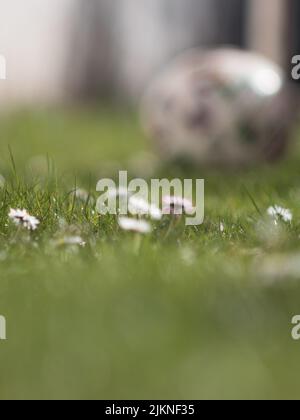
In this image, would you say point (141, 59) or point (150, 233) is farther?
point (141, 59)

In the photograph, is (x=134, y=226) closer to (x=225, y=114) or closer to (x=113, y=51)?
(x=225, y=114)

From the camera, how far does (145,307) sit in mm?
1836

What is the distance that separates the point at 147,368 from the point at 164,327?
160mm

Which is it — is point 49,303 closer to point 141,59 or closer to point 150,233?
point 150,233

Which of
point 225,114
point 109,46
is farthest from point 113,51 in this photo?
point 225,114

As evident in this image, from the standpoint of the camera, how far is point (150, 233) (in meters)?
2.46

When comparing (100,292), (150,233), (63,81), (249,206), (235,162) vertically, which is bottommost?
(100,292)

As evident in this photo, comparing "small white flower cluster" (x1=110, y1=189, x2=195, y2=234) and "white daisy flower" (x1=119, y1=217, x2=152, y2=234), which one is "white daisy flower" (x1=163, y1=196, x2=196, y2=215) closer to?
"small white flower cluster" (x1=110, y1=189, x2=195, y2=234)

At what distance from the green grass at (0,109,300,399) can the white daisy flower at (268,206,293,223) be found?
5 cm

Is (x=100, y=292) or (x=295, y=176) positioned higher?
(x=295, y=176)

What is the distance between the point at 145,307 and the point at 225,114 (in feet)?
10.2

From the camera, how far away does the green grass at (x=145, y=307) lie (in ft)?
5.16

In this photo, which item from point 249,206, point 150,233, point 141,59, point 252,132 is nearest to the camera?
point 150,233

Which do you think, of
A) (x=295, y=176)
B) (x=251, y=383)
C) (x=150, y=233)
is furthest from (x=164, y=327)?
(x=295, y=176)
